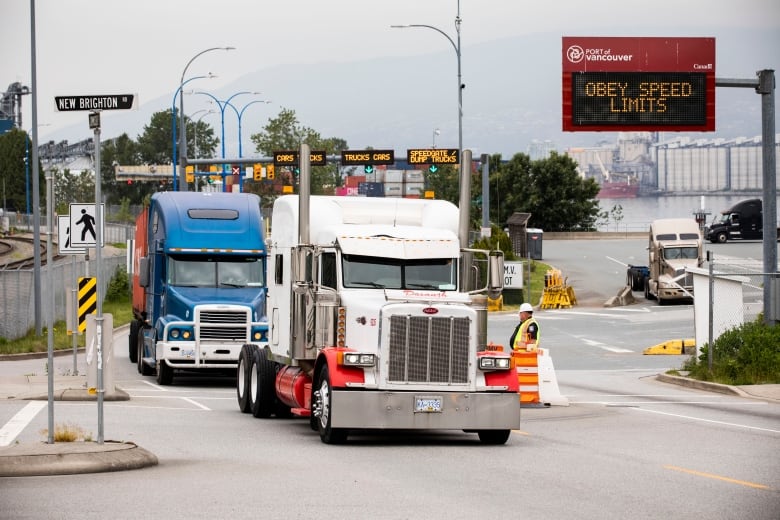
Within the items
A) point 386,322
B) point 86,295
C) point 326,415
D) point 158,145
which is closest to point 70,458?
point 326,415

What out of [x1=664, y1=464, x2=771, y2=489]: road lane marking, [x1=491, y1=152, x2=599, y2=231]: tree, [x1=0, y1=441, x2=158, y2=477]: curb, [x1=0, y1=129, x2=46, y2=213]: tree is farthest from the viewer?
[x1=0, y1=129, x2=46, y2=213]: tree

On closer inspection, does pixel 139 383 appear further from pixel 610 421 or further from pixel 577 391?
pixel 610 421

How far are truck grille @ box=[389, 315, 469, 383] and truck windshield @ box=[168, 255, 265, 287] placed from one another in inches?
476

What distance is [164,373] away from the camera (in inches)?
1151

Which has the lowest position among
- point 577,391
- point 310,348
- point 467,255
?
point 577,391

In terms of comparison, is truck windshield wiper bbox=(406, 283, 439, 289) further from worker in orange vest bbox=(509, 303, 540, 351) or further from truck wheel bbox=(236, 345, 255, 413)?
worker in orange vest bbox=(509, 303, 540, 351)

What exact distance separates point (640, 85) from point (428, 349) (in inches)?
813

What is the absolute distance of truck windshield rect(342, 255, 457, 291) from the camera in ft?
60.1

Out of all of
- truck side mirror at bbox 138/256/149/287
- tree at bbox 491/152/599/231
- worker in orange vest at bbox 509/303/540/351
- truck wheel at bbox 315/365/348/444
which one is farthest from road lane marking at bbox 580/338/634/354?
tree at bbox 491/152/599/231

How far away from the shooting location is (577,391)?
94.3 ft

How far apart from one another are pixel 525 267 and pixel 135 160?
135 metres

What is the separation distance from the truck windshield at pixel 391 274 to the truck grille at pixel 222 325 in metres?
10.1

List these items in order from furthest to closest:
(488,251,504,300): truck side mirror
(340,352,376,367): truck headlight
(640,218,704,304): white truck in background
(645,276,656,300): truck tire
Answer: (645,276,656,300): truck tire < (640,218,704,304): white truck in background < (488,251,504,300): truck side mirror < (340,352,376,367): truck headlight

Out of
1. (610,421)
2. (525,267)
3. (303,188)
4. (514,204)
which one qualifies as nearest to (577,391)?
(610,421)
